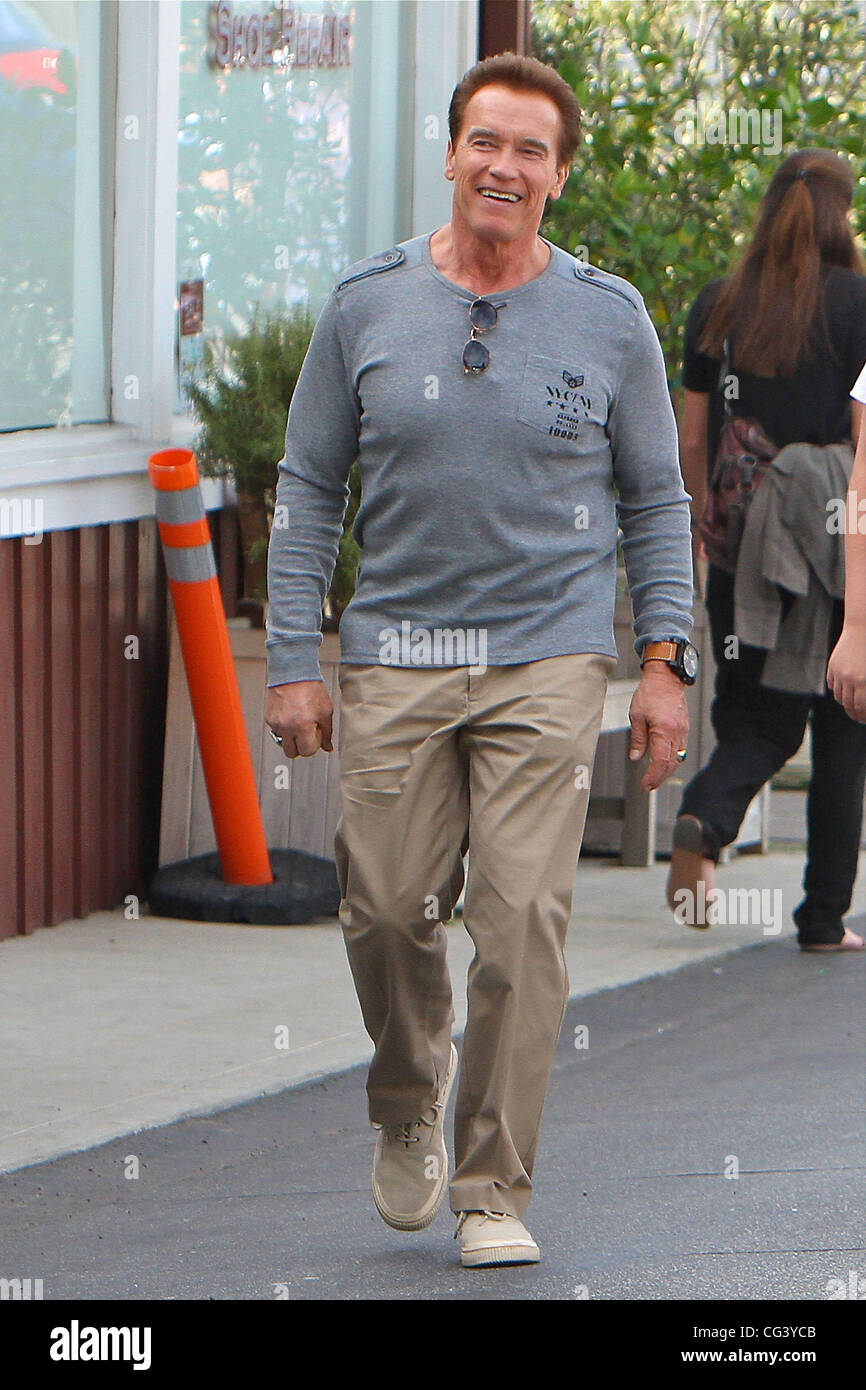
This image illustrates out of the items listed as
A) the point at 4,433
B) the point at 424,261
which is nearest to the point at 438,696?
the point at 424,261

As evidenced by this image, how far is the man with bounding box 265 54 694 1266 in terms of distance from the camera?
3.93m

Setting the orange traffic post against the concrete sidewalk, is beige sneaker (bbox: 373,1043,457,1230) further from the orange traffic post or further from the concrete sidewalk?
the orange traffic post

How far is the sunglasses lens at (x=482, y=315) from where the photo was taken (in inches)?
155

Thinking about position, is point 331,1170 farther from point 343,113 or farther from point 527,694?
point 343,113

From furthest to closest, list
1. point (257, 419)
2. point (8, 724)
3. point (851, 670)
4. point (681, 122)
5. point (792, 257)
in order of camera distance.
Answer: point (681, 122)
point (257, 419)
point (8, 724)
point (792, 257)
point (851, 670)

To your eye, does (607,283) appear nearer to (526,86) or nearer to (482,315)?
(482,315)

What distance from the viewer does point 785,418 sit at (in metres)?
6.57

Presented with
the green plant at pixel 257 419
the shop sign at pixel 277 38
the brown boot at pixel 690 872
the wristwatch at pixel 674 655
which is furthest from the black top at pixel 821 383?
the wristwatch at pixel 674 655

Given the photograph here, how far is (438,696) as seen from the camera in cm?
396

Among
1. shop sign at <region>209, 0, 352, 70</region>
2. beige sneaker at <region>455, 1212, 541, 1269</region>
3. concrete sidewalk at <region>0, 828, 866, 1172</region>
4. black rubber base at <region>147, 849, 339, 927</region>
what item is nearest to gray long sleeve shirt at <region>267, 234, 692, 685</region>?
beige sneaker at <region>455, 1212, 541, 1269</region>

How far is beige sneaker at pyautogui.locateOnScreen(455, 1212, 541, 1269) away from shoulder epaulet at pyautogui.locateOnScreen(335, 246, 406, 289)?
159 centimetres

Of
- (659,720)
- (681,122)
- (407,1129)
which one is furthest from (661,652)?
(681,122)

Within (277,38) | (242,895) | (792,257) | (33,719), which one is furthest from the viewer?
(277,38)

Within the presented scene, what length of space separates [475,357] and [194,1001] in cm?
263
